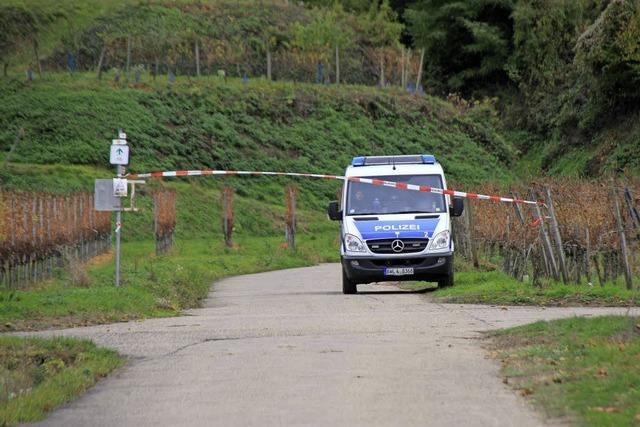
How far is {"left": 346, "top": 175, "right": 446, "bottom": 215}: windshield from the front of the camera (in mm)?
26844

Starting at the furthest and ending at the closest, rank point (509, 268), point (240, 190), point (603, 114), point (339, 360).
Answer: point (603, 114) → point (240, 190) → point (509, 268) → point (339, 360)

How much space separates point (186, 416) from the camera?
11.0m

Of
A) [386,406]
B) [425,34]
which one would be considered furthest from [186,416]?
[425,34]

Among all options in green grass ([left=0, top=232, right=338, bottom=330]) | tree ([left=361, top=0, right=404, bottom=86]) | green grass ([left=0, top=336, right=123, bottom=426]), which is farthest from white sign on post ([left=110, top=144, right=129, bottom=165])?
tree ([left=361, top=0, right=404, bottom=86])

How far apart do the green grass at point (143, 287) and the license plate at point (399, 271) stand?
364 cm

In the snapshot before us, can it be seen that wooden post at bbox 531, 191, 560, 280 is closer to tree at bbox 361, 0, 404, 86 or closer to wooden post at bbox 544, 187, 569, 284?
wooden post at bbox 544, 187, 569, 284

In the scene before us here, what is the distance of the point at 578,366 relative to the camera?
42.0 feet

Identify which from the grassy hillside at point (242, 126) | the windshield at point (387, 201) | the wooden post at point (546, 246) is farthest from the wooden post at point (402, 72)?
the wooden post at point (546, 246)

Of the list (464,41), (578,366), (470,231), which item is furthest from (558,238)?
(464,41)

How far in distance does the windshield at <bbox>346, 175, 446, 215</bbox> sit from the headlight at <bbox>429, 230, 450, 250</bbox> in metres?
0.57

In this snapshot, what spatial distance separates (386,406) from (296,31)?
7093 centimetres

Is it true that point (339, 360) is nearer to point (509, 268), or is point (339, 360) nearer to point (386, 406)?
point (386, 406)

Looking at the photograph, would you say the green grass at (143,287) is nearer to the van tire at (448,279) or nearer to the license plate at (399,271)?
the license plate at (399,271)

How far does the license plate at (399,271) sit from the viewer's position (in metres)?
26.1
